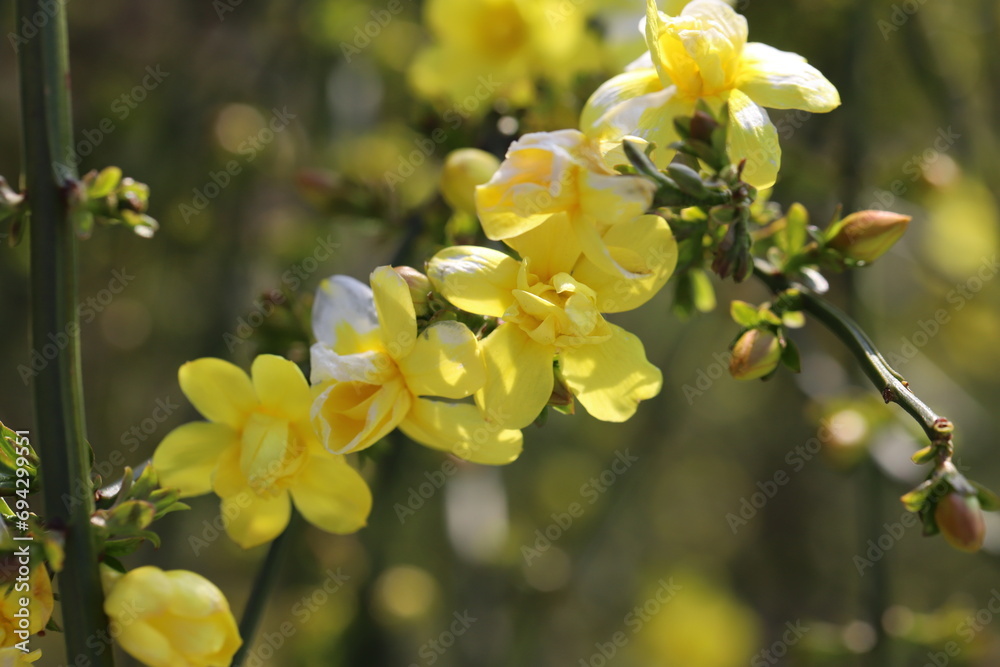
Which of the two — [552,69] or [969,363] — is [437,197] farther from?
[969,363]

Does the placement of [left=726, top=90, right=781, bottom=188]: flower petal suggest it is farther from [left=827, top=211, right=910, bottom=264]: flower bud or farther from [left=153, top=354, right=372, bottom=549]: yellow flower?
[left=153, top=354, right=372, bottom=549]: yellow flower

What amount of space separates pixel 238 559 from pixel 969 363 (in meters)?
3.27

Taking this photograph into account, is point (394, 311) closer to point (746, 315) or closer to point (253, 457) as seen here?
point (253, 457)

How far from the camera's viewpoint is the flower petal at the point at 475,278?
102 centimetres

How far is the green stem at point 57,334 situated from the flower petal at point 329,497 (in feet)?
0.90

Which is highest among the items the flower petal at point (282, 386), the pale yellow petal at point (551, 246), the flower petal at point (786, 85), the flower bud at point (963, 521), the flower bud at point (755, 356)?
the flower petal at point (786, 85)

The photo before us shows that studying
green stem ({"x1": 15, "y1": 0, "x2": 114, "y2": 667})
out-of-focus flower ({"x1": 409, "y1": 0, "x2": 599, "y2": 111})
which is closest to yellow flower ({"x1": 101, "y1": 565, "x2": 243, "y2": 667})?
green stem ({"x1": 15, "y1": 0, "x2": 114, "y2": 667})

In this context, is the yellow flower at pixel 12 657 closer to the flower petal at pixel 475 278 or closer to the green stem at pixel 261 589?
the green stem at pixel 261 589

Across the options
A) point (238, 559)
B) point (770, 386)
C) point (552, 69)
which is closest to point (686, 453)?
point (770, 386)

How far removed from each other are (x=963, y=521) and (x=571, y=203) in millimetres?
588

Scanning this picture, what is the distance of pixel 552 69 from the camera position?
188 cm

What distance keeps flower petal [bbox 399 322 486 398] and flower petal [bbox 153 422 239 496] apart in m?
0.36

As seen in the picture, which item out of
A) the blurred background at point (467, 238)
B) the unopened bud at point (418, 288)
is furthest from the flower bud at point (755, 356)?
the blurred background at point (467, 238)

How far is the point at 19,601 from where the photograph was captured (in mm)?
1004
